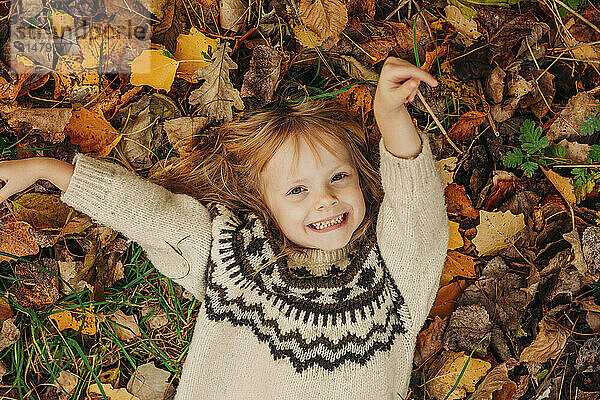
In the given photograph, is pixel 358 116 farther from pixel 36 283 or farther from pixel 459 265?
pixel 36 283

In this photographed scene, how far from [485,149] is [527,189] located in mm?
228

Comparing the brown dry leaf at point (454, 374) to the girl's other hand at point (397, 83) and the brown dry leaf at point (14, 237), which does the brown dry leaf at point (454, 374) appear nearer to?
the girl's other hand at point (397, 83)

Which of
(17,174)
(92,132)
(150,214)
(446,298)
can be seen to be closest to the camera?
(17,174)

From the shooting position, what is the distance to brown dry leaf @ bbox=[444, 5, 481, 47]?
7.14ft

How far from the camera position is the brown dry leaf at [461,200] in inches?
91.4

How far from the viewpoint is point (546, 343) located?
7.25ft

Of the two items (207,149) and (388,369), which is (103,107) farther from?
(388,369)

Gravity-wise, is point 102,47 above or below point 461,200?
above

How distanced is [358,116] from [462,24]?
1.69ft

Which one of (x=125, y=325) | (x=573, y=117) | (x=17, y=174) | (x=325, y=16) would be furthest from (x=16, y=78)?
(x=573, y=117)

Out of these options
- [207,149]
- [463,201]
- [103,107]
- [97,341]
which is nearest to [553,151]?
[463,201]

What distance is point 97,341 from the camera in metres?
2.40

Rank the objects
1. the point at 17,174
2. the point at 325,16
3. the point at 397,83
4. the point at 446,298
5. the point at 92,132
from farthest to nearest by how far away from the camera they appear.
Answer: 1. the point at 446,298
2. the point at 92,132
3. the point at 325,16
4. the point at 17,174
5. the point at 397,83

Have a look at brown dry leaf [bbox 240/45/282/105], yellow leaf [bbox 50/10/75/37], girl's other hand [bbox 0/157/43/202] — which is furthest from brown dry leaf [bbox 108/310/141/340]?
yellow leaf [bbox 50/10/75/37]
